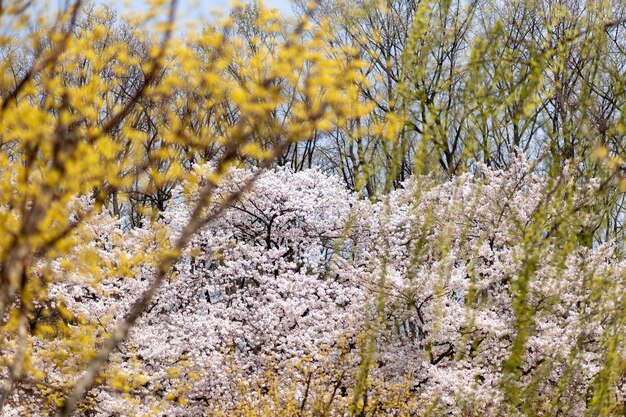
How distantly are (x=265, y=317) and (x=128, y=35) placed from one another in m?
8.58

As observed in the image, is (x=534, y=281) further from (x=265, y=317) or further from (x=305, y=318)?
(x=265, y=317)

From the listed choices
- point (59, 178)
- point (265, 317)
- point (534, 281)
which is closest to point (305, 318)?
point (265, 317)

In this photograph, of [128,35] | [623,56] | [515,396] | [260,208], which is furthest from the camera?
[128,35]

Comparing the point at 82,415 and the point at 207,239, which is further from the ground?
the point at 207,239

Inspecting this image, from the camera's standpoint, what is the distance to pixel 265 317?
8.70m

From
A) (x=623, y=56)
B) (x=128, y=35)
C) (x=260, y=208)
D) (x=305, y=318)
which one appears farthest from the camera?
(x=128, y=35)

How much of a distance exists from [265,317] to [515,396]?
21.2 feet

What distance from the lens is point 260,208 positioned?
33.5ft

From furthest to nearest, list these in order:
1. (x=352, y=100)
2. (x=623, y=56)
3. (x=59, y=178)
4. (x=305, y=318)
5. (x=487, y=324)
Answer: (x=623, y=56) < (x=305, y=318) < (x=487, y=324) < (x=352, y=100) < (x=59, y=178)

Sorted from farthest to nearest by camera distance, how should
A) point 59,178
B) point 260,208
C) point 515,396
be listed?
1. point 260,208
2. point 515,396
3. point 59,178

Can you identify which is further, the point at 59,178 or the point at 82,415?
the point at 82,415

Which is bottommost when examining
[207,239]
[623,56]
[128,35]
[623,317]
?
[623,317]

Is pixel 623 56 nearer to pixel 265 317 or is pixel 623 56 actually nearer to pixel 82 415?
pixel 265 317

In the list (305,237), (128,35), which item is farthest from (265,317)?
(128,35)
